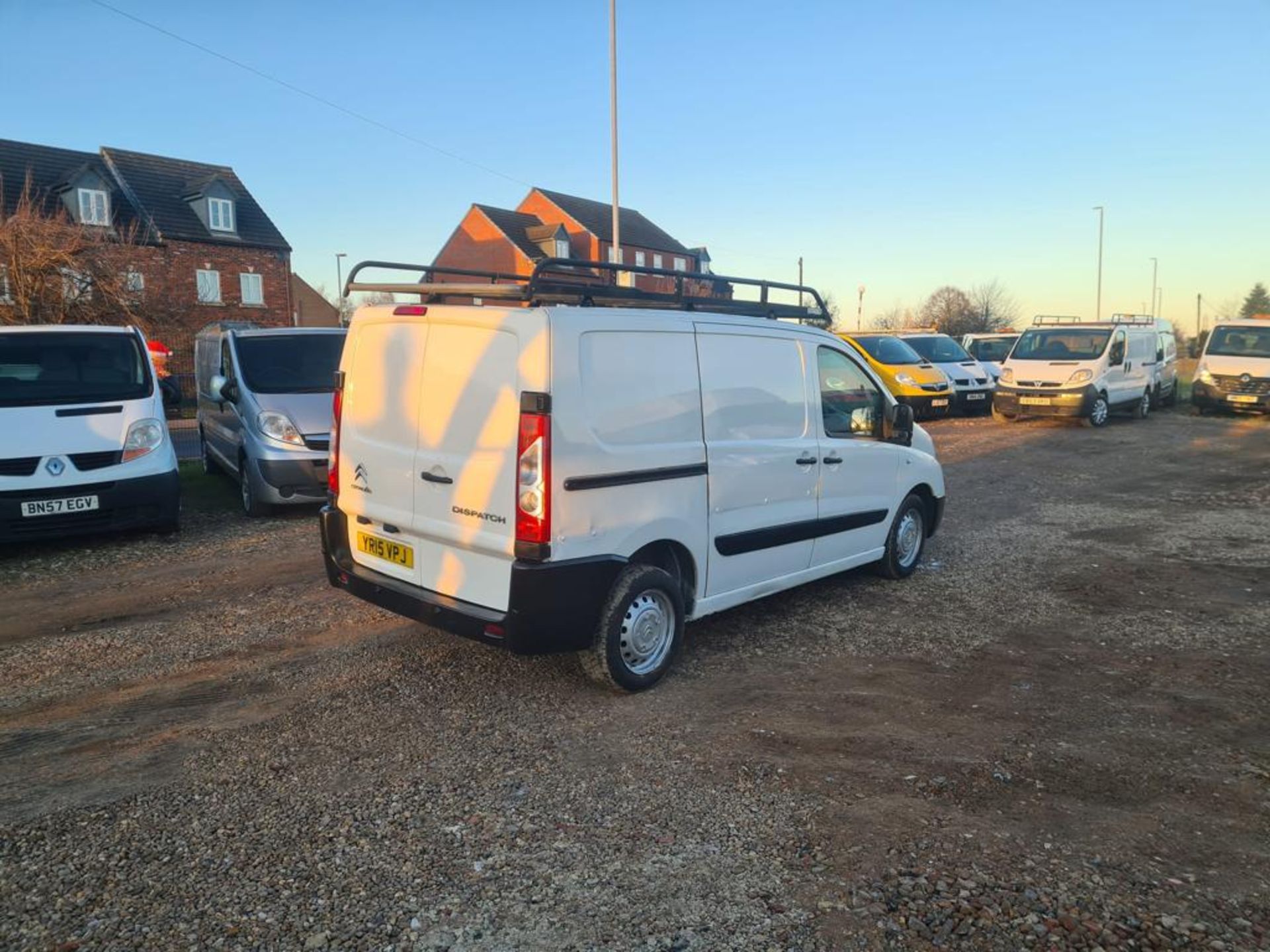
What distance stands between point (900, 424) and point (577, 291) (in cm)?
300

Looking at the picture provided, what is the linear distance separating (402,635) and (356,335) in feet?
6.06

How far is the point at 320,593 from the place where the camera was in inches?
247

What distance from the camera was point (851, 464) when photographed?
19.3ft

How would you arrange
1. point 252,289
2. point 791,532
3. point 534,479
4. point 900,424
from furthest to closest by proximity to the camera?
point 252,289 → point 900,424 → point 791,532 → point 534,479

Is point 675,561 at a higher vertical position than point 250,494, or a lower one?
higher

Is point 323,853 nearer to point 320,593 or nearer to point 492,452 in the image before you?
point 492,452

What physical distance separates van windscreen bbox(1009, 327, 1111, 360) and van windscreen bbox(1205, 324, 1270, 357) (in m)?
3.98

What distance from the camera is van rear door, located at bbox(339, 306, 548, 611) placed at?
4.05 meters

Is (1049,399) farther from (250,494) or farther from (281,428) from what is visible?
(250,494)

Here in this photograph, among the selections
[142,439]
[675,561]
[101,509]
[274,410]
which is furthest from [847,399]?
[101,509]

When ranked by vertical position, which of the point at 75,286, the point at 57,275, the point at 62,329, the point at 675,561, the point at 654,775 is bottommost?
the point at 654,775

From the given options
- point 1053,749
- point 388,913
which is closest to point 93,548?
point 388,913

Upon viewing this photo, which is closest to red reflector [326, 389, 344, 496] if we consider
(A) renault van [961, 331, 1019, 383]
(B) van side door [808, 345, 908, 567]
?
(B) van side door [808, 345, 908, 567]

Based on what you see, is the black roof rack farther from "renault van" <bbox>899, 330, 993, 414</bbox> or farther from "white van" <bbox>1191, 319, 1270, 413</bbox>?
"white van" <bbox>1191, 319, 1270, 413</bbox>
